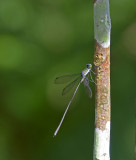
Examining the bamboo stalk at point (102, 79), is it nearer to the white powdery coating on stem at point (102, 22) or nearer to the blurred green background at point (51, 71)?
the white powdery coating on stem at point (102, 22)

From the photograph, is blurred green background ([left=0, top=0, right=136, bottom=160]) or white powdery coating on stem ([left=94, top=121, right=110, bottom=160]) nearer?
white powdery coating on stem ([left=94, top=121, right=110, bottom=160])

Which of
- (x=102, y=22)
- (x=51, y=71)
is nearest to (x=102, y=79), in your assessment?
(x=102, y=22)

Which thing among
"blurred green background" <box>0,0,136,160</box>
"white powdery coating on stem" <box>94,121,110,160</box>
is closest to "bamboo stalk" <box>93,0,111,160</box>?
"white powdery coating on stem" <box>94,121,110,160</box>

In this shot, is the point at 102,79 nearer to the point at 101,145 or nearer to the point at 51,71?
the point at 101,145

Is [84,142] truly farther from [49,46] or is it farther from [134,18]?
[134,18]

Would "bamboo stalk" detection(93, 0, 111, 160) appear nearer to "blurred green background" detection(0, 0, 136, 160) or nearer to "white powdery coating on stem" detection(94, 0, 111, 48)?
"white powdery coating on stem" detection(94, 0, 111, 48)

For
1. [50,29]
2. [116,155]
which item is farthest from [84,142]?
[50,29]

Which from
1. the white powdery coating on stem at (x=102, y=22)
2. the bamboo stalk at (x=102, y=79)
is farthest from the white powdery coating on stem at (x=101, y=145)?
the white powdery coating on stem at (x=102, y=22)
